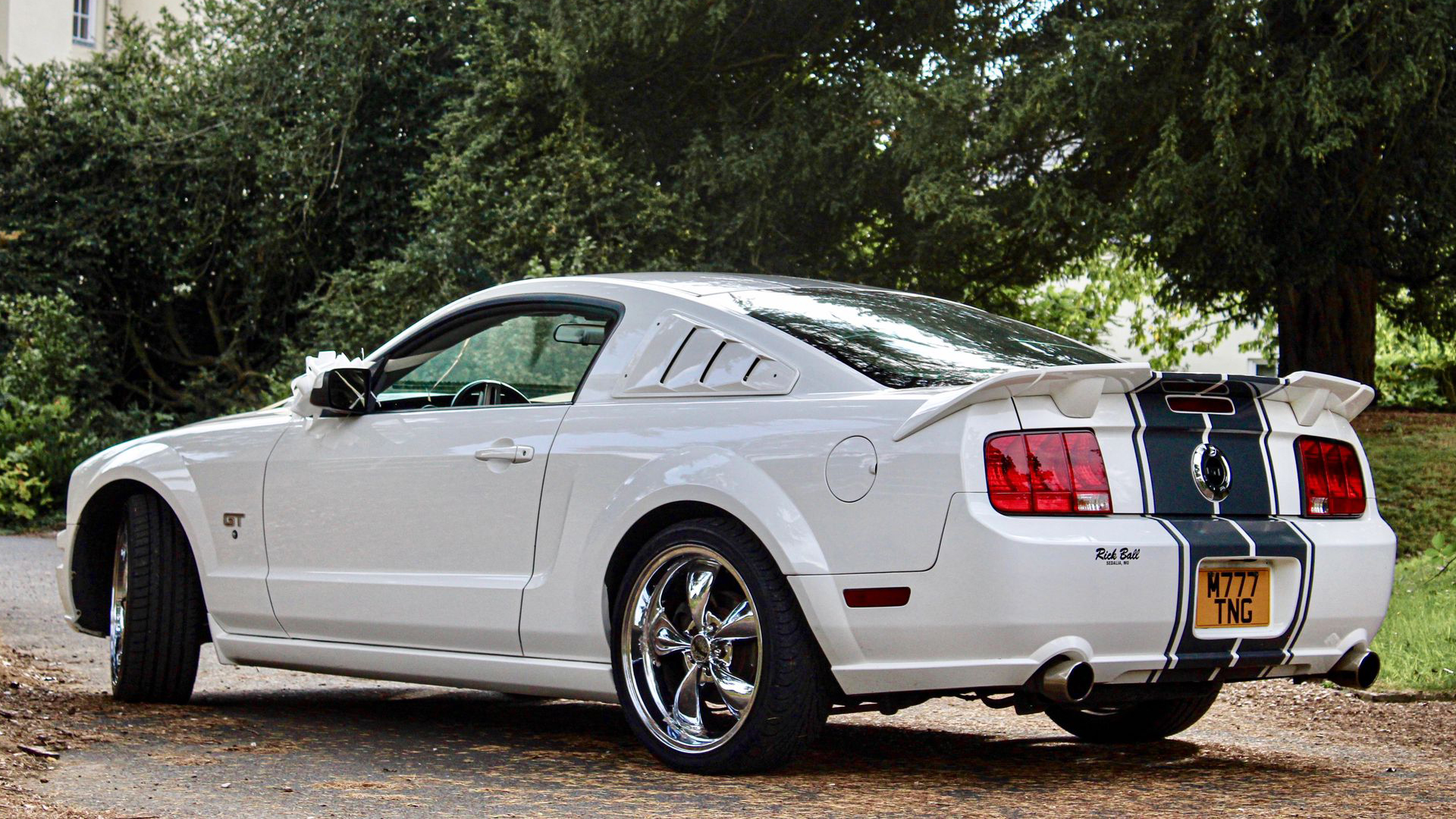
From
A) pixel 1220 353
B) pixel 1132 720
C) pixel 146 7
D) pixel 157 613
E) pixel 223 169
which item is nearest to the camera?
pixel 1132 720

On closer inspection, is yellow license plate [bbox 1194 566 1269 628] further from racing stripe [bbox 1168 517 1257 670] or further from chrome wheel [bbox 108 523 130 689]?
chrome wheel [bbox 108 523 130 689]

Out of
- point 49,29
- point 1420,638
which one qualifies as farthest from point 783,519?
point 49,29

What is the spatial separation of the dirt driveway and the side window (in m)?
1.17

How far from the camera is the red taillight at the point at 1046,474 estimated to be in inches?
167

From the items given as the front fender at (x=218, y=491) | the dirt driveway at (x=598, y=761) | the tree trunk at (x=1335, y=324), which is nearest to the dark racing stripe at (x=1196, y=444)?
the dirt driveway at (x=598, y=761)

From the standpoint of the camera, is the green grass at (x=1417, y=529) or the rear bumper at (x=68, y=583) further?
the green grass at (x=1417, y=529)

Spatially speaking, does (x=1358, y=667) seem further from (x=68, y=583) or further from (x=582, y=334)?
(x=68, y=583)

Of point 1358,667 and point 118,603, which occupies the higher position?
point 1358,667

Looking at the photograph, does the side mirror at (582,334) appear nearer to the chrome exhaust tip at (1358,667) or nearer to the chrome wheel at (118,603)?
the chrome wheel at (118,603)

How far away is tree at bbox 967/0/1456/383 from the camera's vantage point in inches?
473

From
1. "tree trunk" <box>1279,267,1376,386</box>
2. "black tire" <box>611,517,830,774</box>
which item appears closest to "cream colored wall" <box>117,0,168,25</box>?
"tree trunk" <box>1279,267,1376,386</box>

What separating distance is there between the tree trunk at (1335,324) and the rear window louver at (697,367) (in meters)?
11.8

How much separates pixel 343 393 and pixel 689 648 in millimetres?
1783

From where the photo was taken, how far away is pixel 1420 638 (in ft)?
25.0
